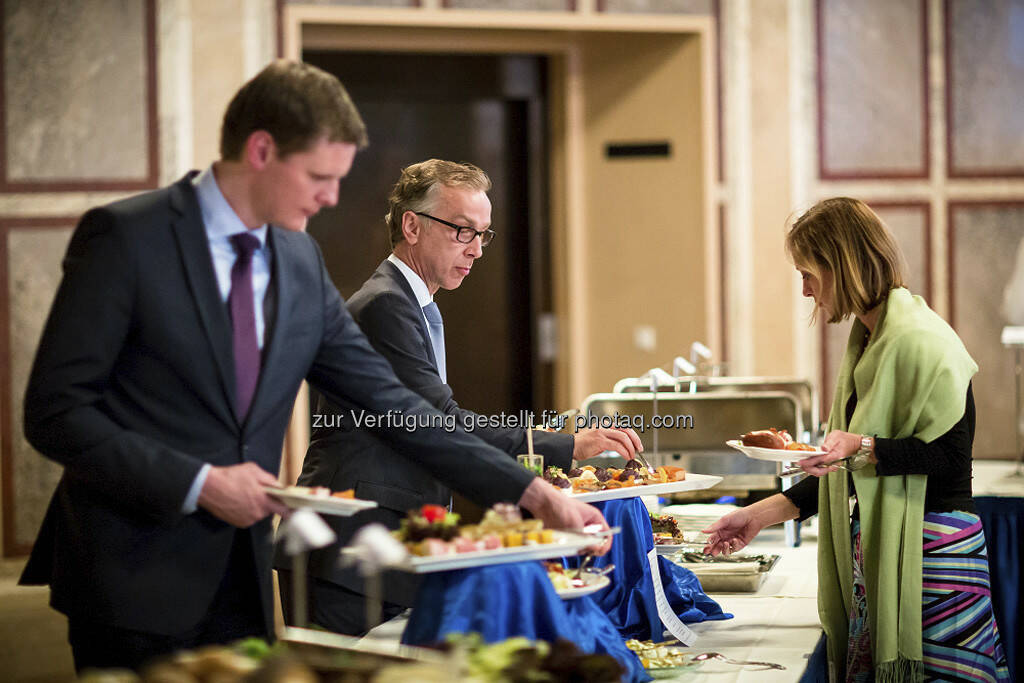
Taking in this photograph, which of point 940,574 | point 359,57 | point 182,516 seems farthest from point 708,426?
point 359,57

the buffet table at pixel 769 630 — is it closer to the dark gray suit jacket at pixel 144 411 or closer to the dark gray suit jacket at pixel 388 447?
the dark gray suit jacket at pixel 388 447

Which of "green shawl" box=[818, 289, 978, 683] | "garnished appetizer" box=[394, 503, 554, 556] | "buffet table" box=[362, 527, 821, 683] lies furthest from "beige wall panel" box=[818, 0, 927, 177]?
"garnished appetizer" box=[394, 503, 554, 556]

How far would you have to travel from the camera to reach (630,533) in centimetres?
251

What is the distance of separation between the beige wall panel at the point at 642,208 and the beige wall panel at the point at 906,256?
2.10ft

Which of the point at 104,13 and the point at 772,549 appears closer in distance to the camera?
the point at 772,549

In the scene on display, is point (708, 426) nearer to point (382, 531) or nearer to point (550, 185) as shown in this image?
point (382, 531)

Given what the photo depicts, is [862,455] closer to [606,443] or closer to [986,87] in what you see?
[606,443]

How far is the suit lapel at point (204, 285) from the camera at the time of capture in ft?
5.63

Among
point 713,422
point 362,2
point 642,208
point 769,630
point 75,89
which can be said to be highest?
point 362,2

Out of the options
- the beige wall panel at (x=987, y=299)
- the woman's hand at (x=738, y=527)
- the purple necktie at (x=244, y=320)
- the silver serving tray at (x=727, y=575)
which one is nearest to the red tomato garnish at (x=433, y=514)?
the purple necktie at (x=244, y=320)

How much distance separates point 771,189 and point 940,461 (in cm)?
352

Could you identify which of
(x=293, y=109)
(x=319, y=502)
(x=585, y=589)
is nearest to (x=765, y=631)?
(x=585, y=589)

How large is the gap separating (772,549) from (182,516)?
2269mm

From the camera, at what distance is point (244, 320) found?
178 centimetres
